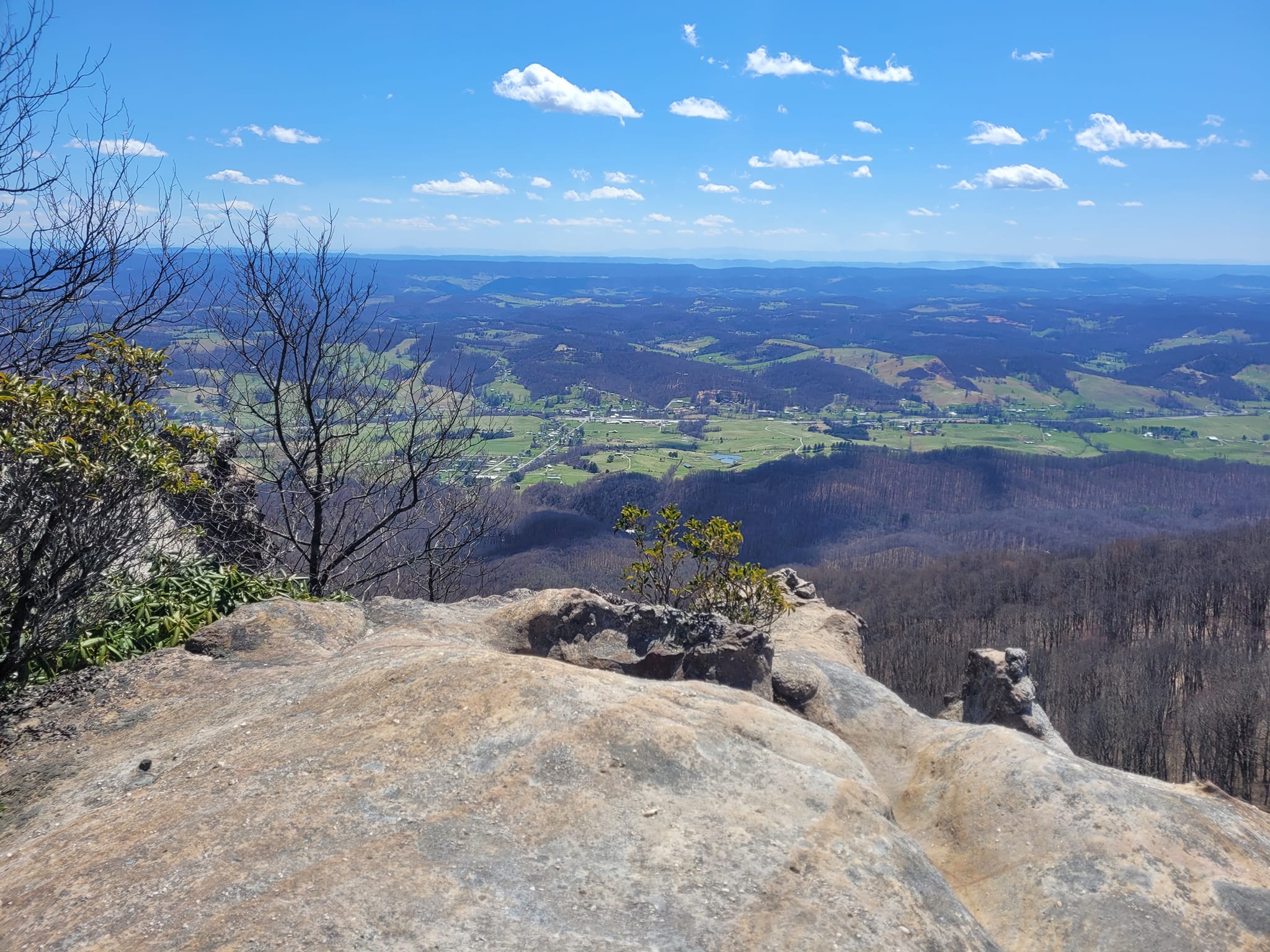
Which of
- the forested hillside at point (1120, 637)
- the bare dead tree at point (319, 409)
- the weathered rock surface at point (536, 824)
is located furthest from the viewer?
the forested hillside at point (1120, 637)

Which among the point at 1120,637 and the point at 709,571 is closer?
the point at 709,571

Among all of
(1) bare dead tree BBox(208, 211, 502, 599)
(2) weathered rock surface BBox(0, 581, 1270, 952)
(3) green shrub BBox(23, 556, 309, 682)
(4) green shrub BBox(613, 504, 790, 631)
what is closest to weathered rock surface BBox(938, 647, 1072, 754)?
(4) green shrub BBox(613, 504, 790, 631)

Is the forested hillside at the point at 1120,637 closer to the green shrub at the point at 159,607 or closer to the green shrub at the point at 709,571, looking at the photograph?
the green shrub at the point at 709,571

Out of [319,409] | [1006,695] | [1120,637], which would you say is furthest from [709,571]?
[1120,637]

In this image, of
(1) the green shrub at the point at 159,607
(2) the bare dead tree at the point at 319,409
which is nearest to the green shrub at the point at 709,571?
(2) the bare dead tree at the point at 319,409

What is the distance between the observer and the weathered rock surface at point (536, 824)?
7.11 metres

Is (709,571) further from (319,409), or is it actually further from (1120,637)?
(1120,637)

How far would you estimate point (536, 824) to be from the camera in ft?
27.0

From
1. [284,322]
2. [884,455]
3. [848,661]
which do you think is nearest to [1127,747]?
[848,661]

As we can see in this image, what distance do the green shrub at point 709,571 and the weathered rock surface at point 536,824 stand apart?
667cm

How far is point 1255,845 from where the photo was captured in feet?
36.2

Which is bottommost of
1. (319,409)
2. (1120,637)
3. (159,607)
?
(1120,637)

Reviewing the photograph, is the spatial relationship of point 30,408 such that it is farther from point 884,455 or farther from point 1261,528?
point 884,455

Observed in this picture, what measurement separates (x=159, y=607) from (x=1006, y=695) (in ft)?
65.5
